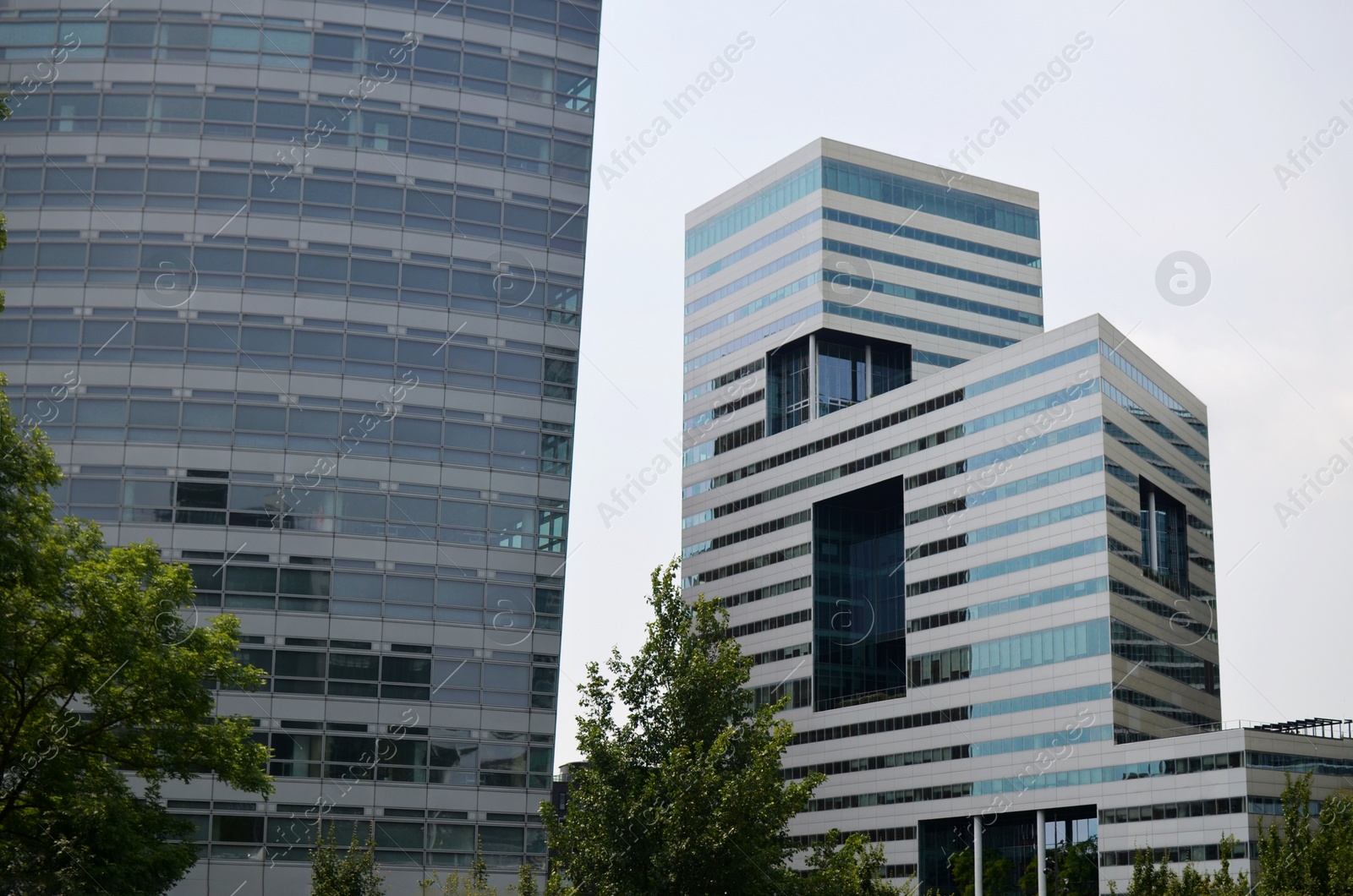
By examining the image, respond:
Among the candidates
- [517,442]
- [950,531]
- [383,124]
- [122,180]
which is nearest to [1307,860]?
[517,442]

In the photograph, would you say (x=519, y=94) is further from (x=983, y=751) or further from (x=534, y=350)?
(x=983, y=751)

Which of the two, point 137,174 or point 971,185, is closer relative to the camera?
point 137,174

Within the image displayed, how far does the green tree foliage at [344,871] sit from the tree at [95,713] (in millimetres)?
13688

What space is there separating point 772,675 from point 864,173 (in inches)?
2059

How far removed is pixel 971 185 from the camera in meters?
154

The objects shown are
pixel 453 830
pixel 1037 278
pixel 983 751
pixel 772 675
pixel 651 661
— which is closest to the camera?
pixel 651 661

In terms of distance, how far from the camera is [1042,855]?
113562 mm

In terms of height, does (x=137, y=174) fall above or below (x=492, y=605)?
above

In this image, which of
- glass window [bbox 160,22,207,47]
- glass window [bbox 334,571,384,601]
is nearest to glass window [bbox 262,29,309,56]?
glass window [bbox 160,22,207,47]

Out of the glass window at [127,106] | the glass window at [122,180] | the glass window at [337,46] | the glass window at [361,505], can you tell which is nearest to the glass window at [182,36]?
the glass window at [127,106]

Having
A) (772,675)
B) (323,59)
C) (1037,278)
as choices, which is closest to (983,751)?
(772,675)

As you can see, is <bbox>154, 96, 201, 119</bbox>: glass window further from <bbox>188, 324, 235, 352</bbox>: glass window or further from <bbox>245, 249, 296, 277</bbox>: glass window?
<bbox>188, 324, 235, 352</bbox>: glass window

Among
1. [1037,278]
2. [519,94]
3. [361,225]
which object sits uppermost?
[1037,278]

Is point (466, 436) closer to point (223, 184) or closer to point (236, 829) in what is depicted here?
point (223, 184)
